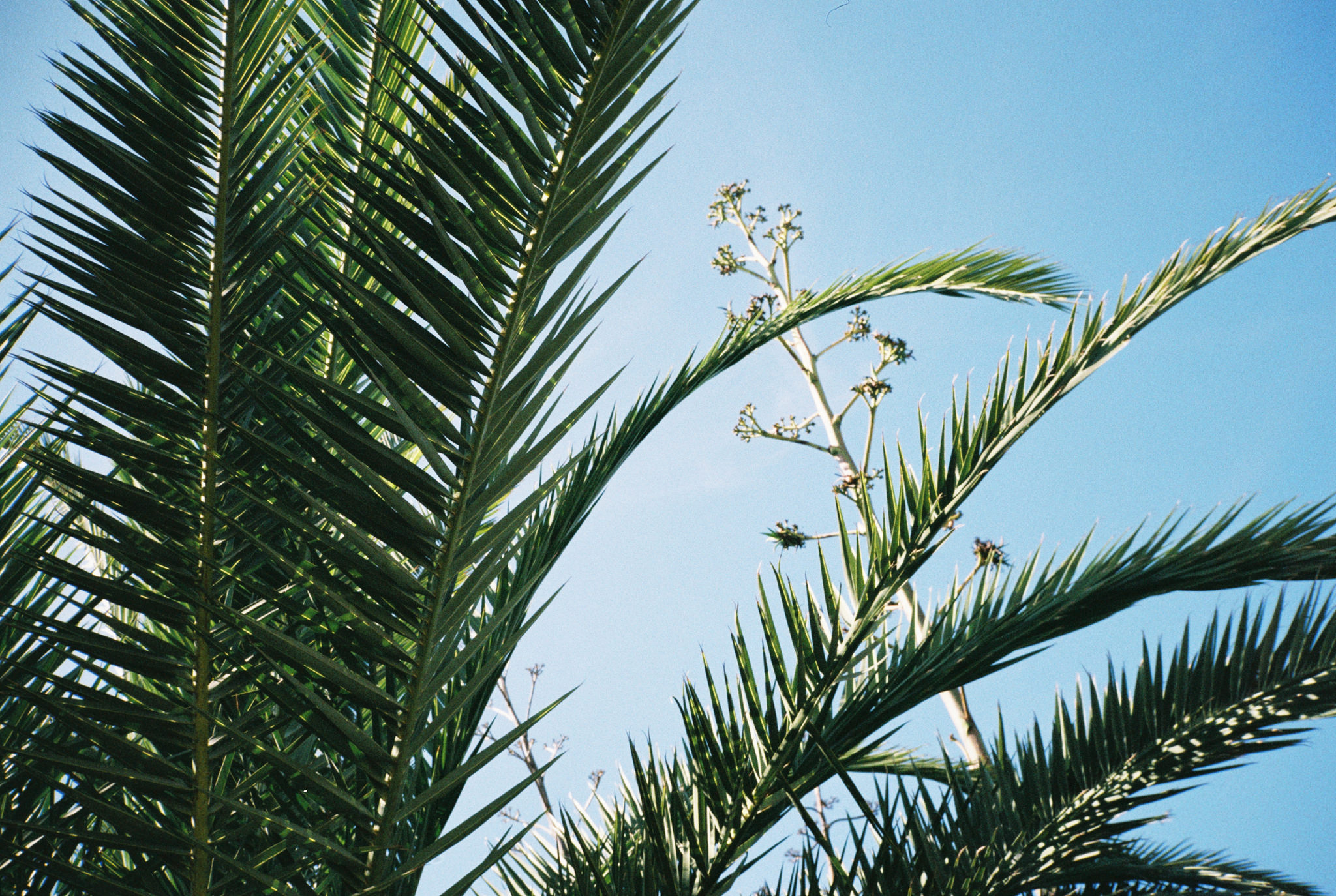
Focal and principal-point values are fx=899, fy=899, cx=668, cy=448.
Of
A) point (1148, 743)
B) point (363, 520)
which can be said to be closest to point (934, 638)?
point (1148, 743)

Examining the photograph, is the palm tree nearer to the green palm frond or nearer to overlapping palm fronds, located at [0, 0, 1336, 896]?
overlapping palm fronds, located at [0, 0, 1336, 896]

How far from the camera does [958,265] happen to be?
10.3 ft

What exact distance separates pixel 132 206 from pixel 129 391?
315 mm

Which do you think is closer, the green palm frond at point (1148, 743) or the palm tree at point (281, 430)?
Answer: the palm tree at point (281, 430)

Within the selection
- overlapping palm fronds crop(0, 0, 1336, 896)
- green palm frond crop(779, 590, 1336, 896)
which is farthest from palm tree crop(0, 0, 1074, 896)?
green palm frond crop(779, 590, 1336, 896)

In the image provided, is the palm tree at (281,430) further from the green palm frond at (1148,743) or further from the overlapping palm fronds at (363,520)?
the green palm frond at (1148,743)

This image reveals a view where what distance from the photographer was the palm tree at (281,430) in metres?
1.21

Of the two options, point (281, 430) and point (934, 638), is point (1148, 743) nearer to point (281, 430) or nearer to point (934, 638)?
point (934, 638)

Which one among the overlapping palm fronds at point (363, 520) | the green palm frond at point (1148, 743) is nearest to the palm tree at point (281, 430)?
the overlapping palm fronds at point (363, 520)

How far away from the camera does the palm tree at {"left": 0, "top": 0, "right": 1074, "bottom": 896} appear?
1212mm

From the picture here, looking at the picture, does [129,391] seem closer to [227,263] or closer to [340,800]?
[227,263]

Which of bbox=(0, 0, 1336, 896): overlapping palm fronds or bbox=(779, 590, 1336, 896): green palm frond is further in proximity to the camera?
bbox=(779, 590, 1336, 896): green palm frond

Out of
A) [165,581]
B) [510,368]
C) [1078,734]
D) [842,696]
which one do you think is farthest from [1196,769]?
[165,581]

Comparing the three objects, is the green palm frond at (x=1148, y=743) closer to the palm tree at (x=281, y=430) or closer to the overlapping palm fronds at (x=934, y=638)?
the overlapping palm fronds at (x=934, y=638)
